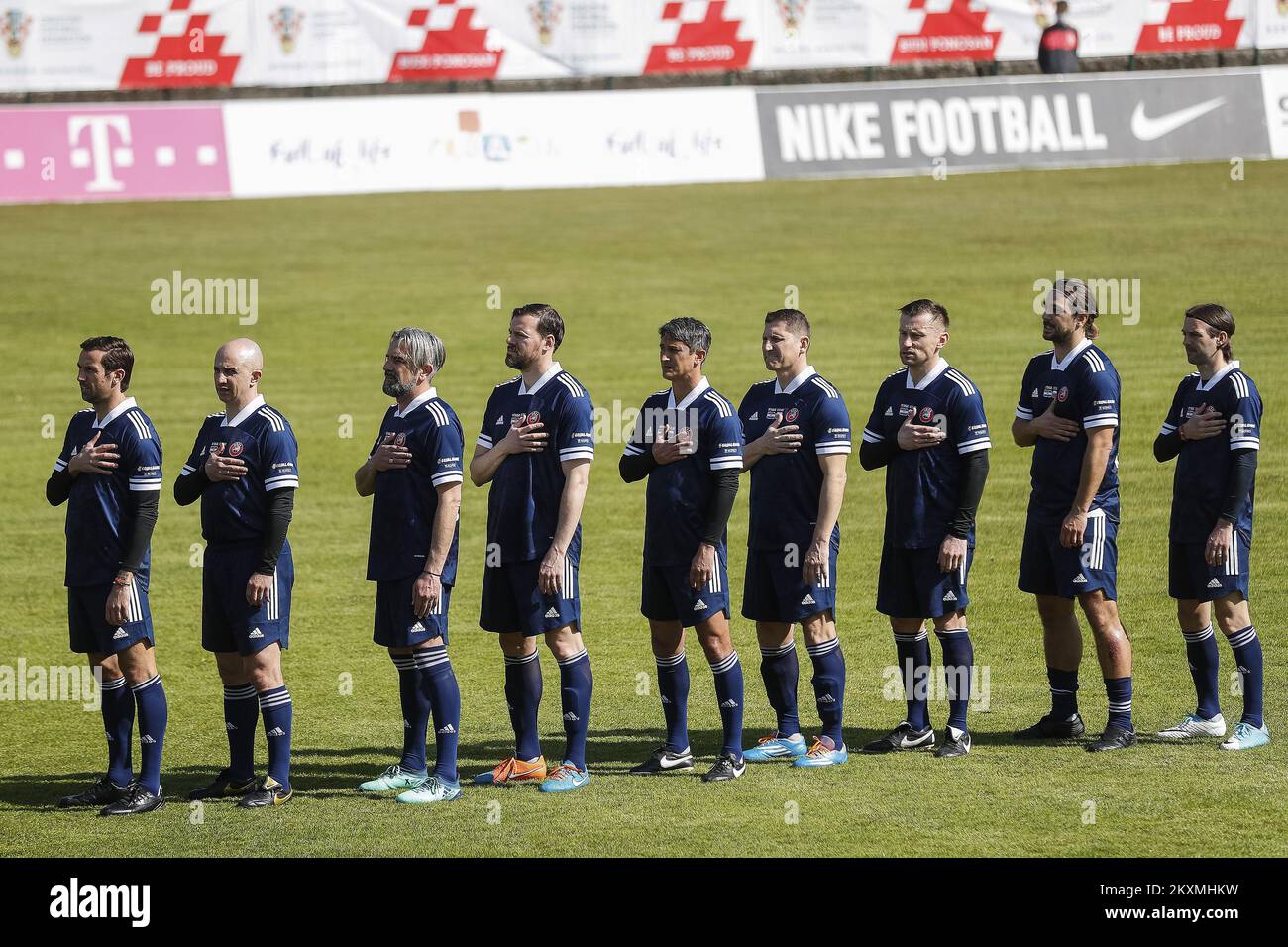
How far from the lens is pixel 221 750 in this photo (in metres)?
10.0

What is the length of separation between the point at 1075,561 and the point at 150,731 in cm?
543

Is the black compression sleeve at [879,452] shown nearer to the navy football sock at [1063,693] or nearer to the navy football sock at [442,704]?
the navy football sock at [1063,693]

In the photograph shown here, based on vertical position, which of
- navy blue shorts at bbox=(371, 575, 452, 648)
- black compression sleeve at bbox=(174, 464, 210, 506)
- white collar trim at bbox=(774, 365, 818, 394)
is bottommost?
navy blue shorts at bbox=(371, 575, 452, 648)

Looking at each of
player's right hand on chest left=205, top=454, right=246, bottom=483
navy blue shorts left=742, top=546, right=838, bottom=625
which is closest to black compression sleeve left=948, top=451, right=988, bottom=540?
navy blue shorts left=742, top=546, right=838, bottom=625

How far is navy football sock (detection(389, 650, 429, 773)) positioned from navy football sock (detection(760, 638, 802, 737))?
2.02 metres

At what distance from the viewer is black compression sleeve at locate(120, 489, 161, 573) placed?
873 cm

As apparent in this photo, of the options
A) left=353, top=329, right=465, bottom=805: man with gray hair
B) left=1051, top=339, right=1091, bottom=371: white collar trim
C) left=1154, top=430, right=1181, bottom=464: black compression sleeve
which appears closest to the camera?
left=353, top=329, right=465, bottom=805: man with gray hair

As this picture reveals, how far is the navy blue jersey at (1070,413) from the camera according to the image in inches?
369

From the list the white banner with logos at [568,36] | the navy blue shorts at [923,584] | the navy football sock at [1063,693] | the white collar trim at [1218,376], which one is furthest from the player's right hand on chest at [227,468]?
the white banner with logos at [568,36]

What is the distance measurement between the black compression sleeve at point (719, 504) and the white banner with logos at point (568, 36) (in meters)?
23.7

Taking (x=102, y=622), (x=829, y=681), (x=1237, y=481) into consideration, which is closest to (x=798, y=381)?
(x=829, y=681)

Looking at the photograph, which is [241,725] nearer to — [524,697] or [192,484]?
[192,484]

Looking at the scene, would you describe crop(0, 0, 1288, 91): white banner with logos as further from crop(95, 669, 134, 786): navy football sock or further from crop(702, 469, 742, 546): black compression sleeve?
crop(702, 469, 742, 546): black compression sleeve
